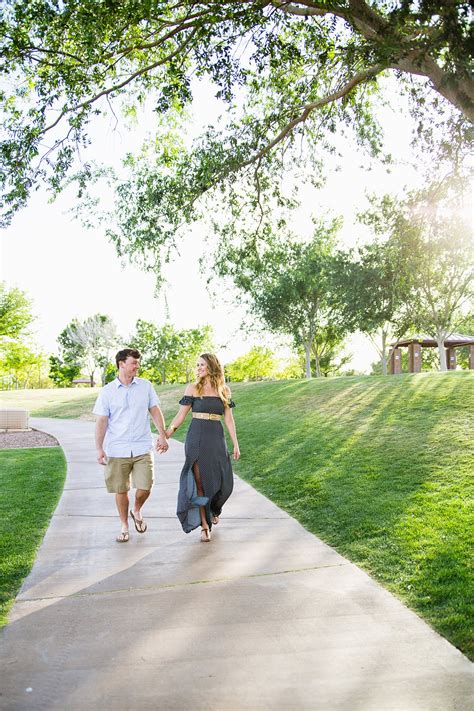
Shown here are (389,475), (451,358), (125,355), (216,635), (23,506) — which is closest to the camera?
(216,635)

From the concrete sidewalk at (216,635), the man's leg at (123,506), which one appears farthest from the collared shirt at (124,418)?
the concrete sidewalk at (216,635)

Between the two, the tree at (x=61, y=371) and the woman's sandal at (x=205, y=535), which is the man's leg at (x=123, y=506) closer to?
the woman's sandal at (x=205, y=535)

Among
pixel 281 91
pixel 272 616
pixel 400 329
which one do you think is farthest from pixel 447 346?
pixel 272 616

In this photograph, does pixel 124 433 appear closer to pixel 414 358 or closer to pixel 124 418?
pixel 124 418

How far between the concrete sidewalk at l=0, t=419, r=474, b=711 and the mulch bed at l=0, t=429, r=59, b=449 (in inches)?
427

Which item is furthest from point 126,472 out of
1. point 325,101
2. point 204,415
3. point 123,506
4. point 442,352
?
point 442,352

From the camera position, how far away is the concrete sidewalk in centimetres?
328

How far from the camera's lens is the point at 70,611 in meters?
4.52

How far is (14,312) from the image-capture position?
4800 centimetres

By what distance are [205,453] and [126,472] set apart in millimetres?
834

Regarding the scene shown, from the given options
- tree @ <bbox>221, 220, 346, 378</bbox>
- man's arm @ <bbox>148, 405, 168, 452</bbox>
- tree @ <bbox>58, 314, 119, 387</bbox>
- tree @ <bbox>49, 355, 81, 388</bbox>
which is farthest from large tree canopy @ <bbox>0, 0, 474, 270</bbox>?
tree @ <bbox>49, 355, 81, 388</bbox>

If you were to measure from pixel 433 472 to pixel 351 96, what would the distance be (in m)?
5.87

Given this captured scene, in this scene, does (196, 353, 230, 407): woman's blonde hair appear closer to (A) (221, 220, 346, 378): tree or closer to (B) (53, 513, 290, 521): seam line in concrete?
(B) (53, 513, 290, 521): seam line in concrete

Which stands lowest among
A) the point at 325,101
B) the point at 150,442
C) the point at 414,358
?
the point at 150,442
